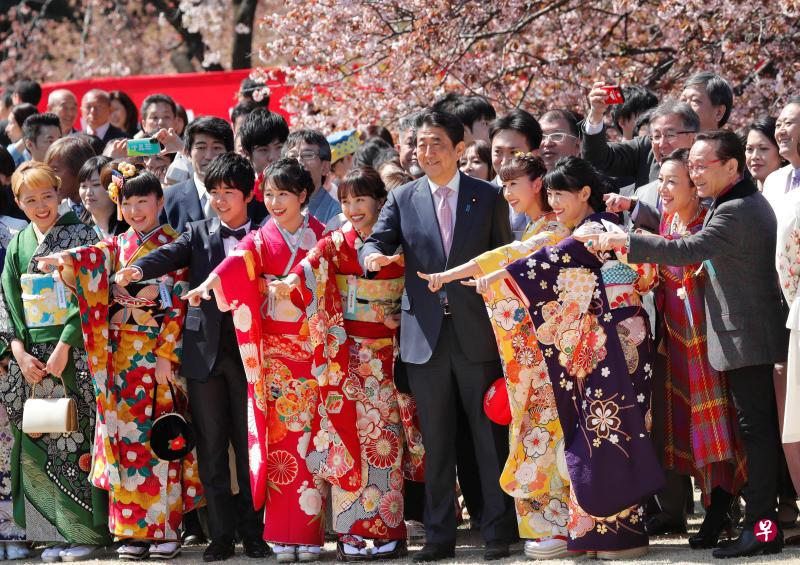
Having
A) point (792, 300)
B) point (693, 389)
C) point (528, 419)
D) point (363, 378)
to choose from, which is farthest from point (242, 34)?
point (792, 300)

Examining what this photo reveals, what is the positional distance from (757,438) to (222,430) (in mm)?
2682

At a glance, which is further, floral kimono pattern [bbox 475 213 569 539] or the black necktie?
the black necktie

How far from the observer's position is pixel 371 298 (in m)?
5.95

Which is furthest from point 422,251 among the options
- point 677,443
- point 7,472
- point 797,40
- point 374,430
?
point 797,40

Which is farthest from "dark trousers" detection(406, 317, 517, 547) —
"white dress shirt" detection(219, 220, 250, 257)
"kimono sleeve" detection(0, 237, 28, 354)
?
"kimono sleeve" detection(0, 237, 28, 354)

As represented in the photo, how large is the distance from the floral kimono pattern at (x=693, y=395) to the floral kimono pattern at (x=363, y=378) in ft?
4.28

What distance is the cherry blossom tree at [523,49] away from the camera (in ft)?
28.9

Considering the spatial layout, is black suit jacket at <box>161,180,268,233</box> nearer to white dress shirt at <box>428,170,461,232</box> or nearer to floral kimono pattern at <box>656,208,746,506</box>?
white dress shirt at <box>428,170,461,232</box>

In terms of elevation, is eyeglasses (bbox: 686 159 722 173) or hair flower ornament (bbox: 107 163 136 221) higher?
hair flower ornament (bbox: 107 163 136 221)

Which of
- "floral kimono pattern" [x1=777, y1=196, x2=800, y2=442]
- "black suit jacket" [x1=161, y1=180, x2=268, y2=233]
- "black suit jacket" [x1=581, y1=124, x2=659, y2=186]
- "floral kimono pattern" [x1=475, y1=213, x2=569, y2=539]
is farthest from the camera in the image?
"black suit jacket" [x1=161, y1=180, x2=268, y2=233]

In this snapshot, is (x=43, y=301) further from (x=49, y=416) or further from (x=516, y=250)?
(x=516, y=250)

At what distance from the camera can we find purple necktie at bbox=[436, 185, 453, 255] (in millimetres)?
5812

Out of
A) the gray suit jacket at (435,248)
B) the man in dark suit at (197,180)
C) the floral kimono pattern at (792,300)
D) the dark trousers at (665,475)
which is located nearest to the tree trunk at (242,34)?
the man in dark suit at (197,180)

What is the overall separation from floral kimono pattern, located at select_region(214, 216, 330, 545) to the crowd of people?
0.04ft
